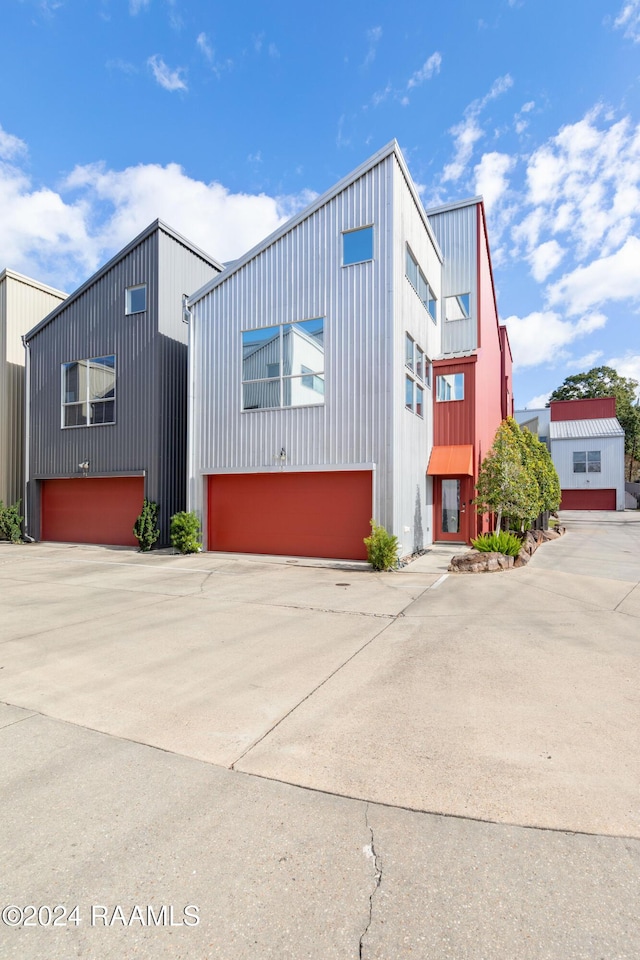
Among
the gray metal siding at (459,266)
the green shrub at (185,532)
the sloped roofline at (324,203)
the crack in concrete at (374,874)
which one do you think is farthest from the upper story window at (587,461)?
the crack in concrete at (374,874)

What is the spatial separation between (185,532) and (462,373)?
9790mm

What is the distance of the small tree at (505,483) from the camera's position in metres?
12.8

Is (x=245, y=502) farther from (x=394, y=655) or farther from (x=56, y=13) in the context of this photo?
(x=56, y=13)

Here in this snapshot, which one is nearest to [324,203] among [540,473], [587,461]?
[540,473]

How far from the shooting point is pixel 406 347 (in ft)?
40.8

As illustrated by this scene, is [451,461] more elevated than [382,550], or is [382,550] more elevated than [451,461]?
[451,461]

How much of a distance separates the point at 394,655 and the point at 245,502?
8946 mm

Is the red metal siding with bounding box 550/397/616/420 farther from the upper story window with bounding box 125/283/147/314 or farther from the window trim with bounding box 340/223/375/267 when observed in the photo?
the upper story window with bounding box 125/283/147/314

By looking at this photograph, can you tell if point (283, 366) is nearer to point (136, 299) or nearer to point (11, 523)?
point (136, 299)

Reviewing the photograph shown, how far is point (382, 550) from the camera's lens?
417 inches

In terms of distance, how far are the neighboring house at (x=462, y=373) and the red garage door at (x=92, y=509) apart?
32.1ft

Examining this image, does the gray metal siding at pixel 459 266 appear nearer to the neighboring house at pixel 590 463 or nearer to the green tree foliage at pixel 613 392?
the neighboring house at pixel 590 463

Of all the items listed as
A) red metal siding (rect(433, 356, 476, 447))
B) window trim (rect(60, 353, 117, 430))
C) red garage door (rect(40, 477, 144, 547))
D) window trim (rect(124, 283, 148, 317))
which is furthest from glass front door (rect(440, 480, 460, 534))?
window trim (rect(124, 283, 148, 317))

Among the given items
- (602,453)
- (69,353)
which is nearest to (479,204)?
(69,353)
